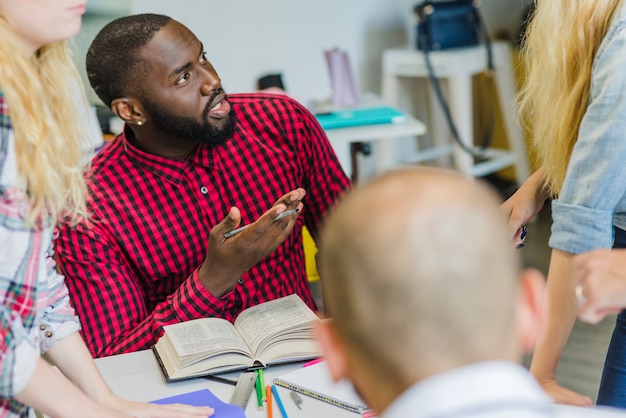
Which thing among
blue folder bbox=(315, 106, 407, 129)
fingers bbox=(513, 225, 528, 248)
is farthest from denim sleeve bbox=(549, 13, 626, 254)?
blue folder bbox=(315, 106, 407, 129)

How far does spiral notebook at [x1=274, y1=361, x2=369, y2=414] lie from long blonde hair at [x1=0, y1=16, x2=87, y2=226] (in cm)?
41

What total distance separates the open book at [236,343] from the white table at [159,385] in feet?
0.05

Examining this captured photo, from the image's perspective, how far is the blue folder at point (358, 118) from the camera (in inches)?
116

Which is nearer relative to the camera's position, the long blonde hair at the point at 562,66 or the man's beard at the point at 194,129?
the long blonde hair at the point at 562,66

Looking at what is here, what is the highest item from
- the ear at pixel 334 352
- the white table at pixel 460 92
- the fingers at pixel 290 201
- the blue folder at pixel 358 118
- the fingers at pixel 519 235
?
the ear at pixel 334 352

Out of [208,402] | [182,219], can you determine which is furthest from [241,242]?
[208,402]

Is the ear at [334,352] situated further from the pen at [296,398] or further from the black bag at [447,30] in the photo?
the black bag at [447,30]

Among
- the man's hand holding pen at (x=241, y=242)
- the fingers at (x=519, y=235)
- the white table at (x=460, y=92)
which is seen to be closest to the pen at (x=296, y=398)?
the man's hand holding pen at (x=241, y=242)

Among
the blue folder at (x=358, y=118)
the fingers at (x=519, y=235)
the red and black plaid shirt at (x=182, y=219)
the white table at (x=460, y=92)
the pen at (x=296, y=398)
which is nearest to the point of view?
the pen at (x=296, y=398)

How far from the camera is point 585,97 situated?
1244mm

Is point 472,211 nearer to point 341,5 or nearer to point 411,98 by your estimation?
point 341,5

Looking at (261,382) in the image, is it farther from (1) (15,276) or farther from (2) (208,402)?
(1) (15,276)

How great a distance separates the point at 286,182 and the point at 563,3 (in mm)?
754

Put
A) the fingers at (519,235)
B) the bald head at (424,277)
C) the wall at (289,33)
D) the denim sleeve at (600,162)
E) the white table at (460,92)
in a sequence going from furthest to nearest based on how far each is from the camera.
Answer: the white table at (460,92), the wall at (289,33), the fingers at (519,235), the denim sleeve at (600,162), the bald head at (424,277)
